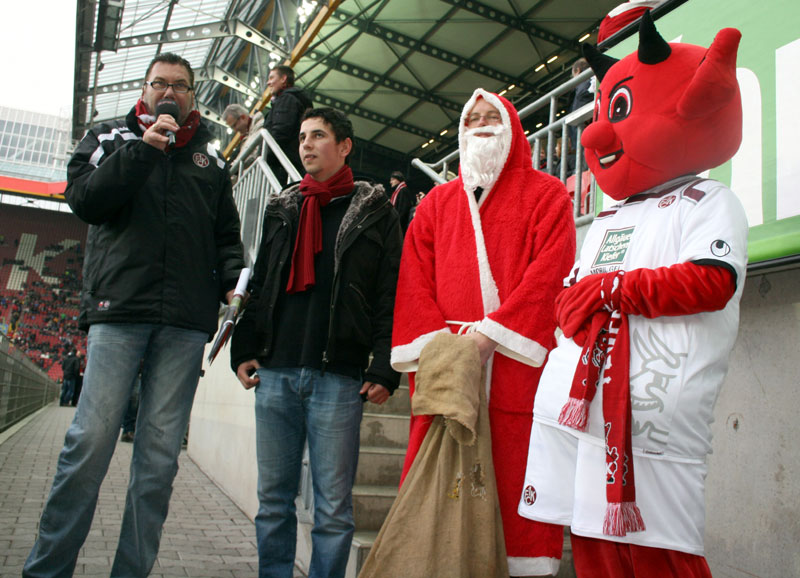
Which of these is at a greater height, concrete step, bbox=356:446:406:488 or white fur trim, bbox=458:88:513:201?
white fur trim, bbox=458:88:513:201

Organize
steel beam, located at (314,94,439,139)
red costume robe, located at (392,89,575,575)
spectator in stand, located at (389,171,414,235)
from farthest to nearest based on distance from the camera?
steel beam, located at (314,94,439,139)
spectator in stand, located at (389,171,414,235)
red costume robe, located at (392,89,575,575)

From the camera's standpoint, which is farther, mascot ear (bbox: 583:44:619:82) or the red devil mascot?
mascot ear (bbox: 583:44:619:82)

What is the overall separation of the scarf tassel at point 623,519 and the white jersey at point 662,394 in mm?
28

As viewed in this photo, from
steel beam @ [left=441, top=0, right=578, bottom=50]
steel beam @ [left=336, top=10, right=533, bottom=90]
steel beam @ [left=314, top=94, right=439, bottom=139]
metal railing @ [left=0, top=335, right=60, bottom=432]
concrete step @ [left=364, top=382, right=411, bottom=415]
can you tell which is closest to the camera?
concrete step @ [left=364, top=382, right=411, bottom=415]

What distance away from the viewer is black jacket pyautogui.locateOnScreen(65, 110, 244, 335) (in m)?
2.35

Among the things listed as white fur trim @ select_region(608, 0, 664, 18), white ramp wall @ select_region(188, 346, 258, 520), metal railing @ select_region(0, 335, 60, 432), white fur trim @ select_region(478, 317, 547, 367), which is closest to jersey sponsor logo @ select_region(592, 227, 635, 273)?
white fur trim @ select_region(478, 317, 547, 367)

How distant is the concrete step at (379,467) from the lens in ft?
11.2

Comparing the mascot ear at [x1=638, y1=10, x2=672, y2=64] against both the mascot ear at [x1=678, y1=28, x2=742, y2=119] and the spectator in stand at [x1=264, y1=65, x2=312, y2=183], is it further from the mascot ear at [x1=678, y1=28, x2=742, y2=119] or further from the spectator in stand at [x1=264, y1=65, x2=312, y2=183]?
the spectator in stand at [x1=264, y1=65, x2=312, y2=183]

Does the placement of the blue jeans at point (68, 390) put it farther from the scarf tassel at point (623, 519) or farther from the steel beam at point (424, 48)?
the scarf tassel at point (623, 519)

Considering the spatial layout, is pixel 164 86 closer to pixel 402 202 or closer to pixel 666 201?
pixel 666 201

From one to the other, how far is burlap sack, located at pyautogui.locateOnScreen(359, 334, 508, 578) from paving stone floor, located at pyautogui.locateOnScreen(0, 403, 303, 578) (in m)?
1.50

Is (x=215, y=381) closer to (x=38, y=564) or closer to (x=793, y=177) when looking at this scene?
(x=38, y=564)

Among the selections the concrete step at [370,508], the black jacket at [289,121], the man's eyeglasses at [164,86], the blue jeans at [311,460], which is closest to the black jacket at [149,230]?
the man's eyeglasses at [164,86]

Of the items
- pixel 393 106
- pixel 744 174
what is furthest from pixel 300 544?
pixel 393 106
